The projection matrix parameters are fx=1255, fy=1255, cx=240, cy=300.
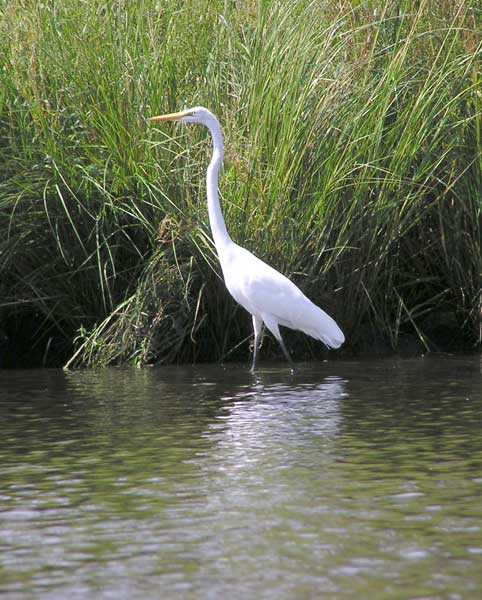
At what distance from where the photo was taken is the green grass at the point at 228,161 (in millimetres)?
8094

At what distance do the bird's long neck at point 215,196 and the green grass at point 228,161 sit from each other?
287 millimetres

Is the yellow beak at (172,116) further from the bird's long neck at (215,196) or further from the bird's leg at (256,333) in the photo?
the bird's leg at (256,333)

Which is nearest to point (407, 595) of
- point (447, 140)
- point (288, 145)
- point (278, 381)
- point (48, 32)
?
point (278, 381)

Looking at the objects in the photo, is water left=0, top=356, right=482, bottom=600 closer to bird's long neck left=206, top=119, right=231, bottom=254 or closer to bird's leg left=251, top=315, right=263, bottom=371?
bird's leg left=251, top=315, right=263, bottom=371

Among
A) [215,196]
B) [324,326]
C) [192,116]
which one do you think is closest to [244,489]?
[324,326]

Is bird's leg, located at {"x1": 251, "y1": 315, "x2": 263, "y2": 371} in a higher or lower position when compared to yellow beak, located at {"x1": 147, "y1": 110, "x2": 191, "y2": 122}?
lower

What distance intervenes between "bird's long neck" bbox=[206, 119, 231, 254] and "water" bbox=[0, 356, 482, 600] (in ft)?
3.04

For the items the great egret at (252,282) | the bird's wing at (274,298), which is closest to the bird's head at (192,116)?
the great egret at (252,282)

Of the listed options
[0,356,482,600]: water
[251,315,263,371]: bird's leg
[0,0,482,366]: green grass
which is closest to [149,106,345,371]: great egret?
[251,315,263,371]: bird's leg

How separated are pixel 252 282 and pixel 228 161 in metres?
1.09

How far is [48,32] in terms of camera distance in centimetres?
855

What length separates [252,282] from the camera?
780 centimetres

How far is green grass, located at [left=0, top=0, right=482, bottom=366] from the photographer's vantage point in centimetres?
809

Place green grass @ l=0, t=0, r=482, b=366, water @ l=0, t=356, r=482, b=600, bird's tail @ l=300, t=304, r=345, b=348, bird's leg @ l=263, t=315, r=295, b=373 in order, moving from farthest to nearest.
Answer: green grass @ l=0, t=0, r=482, b=366, bird's leg @ l=263, t=315, r=295, b=373, bird's tail @ l=300, t=304, r=345, b=348, water @ l=0, t=356, r=482, b=600
